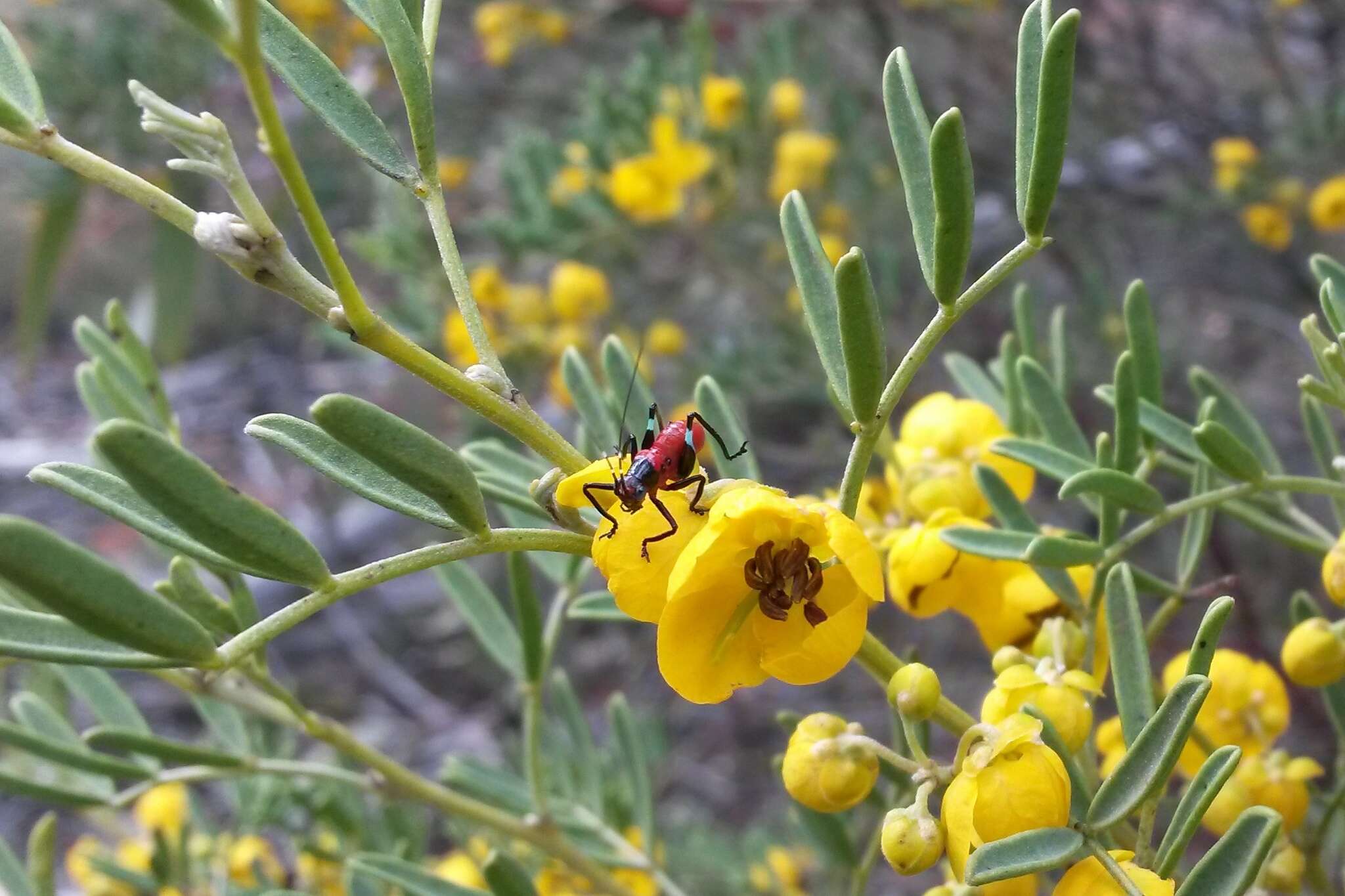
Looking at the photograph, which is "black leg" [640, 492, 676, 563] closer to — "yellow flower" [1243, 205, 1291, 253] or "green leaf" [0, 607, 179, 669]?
"green leaf" [0, 607, 179, 669]

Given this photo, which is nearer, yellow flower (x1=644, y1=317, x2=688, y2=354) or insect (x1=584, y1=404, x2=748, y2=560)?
insect (x1=584, y1=404, x2=748, y2=560)

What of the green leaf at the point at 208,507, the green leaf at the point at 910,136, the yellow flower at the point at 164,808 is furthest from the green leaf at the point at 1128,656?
the yellow flower at the point at 164,808

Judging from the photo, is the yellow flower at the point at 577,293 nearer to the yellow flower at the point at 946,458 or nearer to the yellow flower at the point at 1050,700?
the yellow flower at the point at 946,458

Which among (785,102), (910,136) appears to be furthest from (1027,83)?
(785,102)

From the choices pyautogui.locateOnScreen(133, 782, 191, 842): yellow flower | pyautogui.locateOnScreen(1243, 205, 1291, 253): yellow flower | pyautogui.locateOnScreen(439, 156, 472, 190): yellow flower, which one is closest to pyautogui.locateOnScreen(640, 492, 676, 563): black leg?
pyautogui.locateOnScreen(133, 782, 191, 842): yellow flower

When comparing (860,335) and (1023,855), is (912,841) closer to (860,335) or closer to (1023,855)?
(1023,855)

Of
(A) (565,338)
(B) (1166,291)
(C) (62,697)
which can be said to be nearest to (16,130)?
(C) (62,697)
